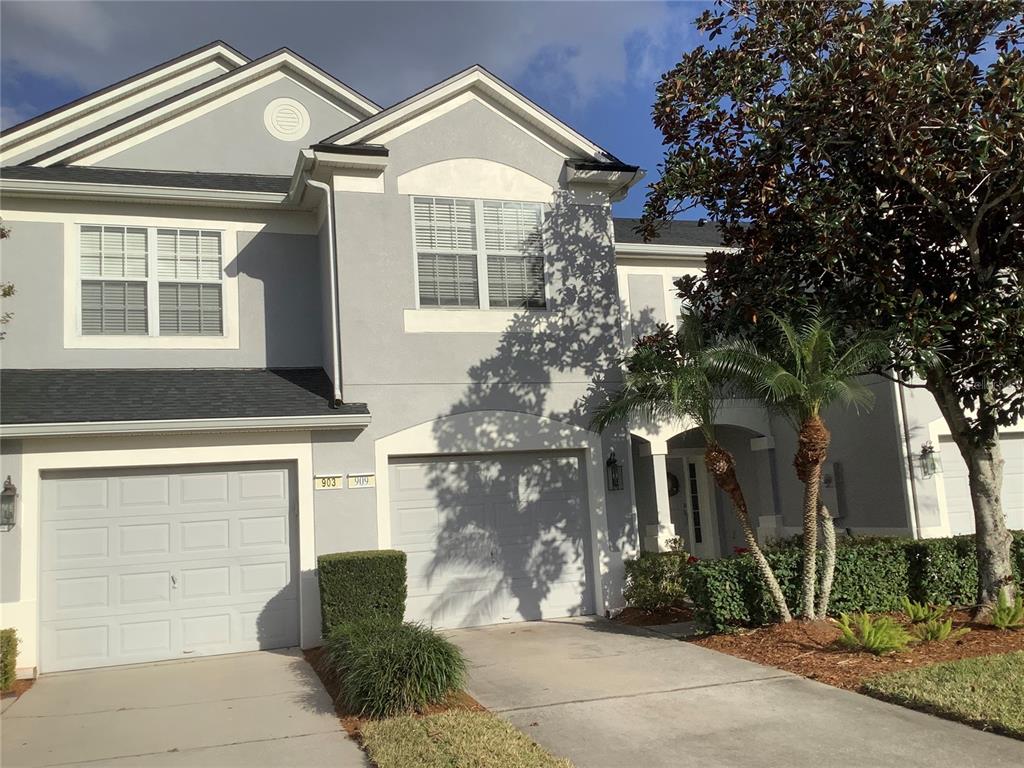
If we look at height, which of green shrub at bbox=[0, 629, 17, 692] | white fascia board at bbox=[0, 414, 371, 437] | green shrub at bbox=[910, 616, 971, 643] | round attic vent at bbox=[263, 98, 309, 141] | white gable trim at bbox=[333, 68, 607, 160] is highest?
round attic vent at bbox=[263, 98, 309, 141]

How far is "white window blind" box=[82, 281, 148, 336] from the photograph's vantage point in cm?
1155

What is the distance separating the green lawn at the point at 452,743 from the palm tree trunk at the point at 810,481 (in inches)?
173

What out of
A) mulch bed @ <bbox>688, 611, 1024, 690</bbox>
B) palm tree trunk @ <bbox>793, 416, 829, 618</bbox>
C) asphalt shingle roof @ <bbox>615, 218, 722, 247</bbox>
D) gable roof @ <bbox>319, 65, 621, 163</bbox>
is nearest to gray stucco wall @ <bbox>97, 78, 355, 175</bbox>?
gable roof @ <bbox>319, 65, 621, 163</bbox>

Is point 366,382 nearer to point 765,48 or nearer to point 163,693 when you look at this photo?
point 163,693

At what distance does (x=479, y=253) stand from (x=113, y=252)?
17.0ft

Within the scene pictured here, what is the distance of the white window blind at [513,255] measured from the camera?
12188mm

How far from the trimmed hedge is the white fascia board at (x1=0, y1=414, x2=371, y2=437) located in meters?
4.80

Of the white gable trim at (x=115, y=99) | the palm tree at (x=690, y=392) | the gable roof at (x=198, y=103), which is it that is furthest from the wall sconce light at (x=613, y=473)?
the white gable trim at (x=115, y=99)

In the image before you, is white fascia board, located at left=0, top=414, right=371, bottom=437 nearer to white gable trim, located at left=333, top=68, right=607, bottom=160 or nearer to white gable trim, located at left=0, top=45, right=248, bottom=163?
white gable trim, located at left=333, top=68, right=607, bottom=160

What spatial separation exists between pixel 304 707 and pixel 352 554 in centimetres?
257

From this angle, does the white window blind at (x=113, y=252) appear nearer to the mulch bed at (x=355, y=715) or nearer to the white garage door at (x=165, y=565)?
the white garage door at (x=165, y=565)

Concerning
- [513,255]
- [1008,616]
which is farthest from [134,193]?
[1008,616]

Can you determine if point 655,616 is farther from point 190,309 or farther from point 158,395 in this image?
point 190,309

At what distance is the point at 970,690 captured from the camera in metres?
7.05
